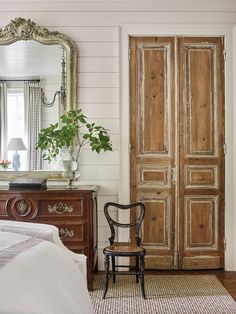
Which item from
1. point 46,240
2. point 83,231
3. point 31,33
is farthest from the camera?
point 31,33

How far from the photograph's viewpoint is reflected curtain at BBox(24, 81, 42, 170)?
14.5 feet

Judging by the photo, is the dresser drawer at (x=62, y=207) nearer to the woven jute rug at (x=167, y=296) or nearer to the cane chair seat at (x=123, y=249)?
the cane chair seat at (x=123, y=249)

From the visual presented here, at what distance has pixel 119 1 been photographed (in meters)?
4.53

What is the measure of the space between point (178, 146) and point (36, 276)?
3.12 meters

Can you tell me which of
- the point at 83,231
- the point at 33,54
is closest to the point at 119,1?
the point at 33,54

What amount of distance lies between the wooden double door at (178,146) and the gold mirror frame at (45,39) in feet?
1.95

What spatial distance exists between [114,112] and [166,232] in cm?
132

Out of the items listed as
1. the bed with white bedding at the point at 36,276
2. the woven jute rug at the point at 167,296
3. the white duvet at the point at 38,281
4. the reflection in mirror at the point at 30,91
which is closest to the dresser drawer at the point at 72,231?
the woven jute rug at the point at 167,296

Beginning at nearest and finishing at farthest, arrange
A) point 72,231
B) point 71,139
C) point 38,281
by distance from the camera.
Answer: point 38,281 < point 72,231 < point 71,139

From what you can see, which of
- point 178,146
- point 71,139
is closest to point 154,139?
point 178,146

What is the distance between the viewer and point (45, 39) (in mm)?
4445

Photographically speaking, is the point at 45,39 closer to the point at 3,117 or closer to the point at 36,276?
the point at 3,117

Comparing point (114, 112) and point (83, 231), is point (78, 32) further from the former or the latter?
point (83, 231)

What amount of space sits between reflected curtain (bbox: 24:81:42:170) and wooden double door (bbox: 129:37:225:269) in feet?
3.03
